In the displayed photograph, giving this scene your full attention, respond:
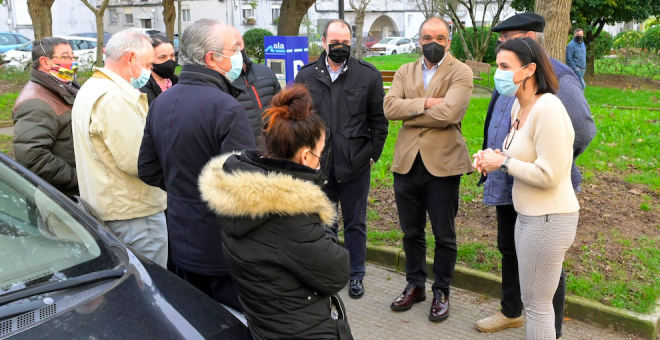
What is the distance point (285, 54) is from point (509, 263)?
4.37 metres

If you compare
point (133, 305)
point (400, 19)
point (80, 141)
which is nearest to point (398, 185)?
point (80, 141)

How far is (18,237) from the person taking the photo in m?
2.54

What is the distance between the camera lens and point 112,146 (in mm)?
3309

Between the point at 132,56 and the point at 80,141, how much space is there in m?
0.60

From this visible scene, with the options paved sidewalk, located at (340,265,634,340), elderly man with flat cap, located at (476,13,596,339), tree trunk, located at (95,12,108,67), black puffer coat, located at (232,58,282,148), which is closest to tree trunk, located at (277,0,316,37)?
black puffer coat, located at (232,58,282,148)

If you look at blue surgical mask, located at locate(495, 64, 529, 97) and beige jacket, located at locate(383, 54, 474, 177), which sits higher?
blue surgical mask, located at locate(495, 64, 529, 97)

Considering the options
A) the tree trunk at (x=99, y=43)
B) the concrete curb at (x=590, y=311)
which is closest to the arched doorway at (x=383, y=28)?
the tree trunk at (x=99, y=43)

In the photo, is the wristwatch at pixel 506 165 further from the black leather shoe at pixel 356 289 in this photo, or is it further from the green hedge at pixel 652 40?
the green hedge at pixel 652 40

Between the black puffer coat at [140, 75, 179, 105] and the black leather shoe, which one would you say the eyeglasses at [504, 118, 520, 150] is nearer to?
the black leather shoe

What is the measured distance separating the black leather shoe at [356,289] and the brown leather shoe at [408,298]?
34 centimetres

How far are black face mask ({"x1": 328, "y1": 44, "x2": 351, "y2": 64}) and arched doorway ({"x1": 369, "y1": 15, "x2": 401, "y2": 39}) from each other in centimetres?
5080

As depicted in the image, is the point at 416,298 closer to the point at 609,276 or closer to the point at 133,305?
the point at 609,276

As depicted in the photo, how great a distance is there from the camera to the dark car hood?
2.02 m

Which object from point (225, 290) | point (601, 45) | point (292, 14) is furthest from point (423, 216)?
point (601, 45)
